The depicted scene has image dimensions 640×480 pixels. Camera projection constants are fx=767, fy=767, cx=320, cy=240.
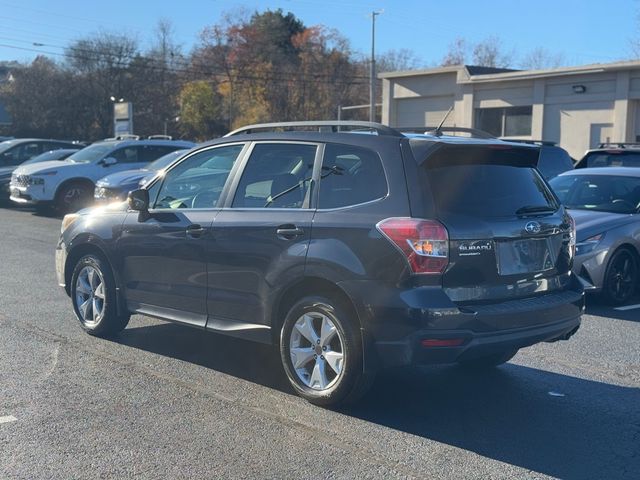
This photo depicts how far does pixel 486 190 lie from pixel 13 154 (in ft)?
63.7

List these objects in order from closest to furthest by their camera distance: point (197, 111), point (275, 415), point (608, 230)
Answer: point (275, 415) < point (608, 230) < point (197, 111)

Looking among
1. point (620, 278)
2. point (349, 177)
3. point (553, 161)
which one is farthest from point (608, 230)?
point (553, 161)

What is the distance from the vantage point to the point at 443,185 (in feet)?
16.2

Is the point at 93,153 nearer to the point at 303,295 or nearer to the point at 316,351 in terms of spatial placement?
the point at 303,295

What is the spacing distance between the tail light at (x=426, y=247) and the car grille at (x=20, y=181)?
50.1 ft

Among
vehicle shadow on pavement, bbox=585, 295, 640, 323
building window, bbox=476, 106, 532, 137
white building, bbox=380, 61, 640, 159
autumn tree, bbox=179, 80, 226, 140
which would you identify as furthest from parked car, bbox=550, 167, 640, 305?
autumn tree, bbox=179, 80, 226, 140

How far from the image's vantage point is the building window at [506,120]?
30.5 meters

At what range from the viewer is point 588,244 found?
8.61 metres

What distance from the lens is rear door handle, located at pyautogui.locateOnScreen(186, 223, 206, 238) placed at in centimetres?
589

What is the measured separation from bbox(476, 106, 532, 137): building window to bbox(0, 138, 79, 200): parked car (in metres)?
17.3

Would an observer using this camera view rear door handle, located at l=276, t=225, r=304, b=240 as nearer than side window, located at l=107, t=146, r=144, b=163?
Yes

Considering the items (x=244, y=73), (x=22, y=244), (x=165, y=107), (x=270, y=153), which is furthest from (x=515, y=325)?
(x=244, y=73)

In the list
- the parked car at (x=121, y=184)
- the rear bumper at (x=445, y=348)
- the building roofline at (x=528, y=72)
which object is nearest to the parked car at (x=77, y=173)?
the parked car at (x=121, y=184)

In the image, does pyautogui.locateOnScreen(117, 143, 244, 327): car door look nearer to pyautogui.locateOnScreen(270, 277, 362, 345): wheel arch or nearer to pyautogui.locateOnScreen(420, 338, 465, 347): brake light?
pyautogui.locateOnScreen(270, 277, 362, 345): wheel arch
